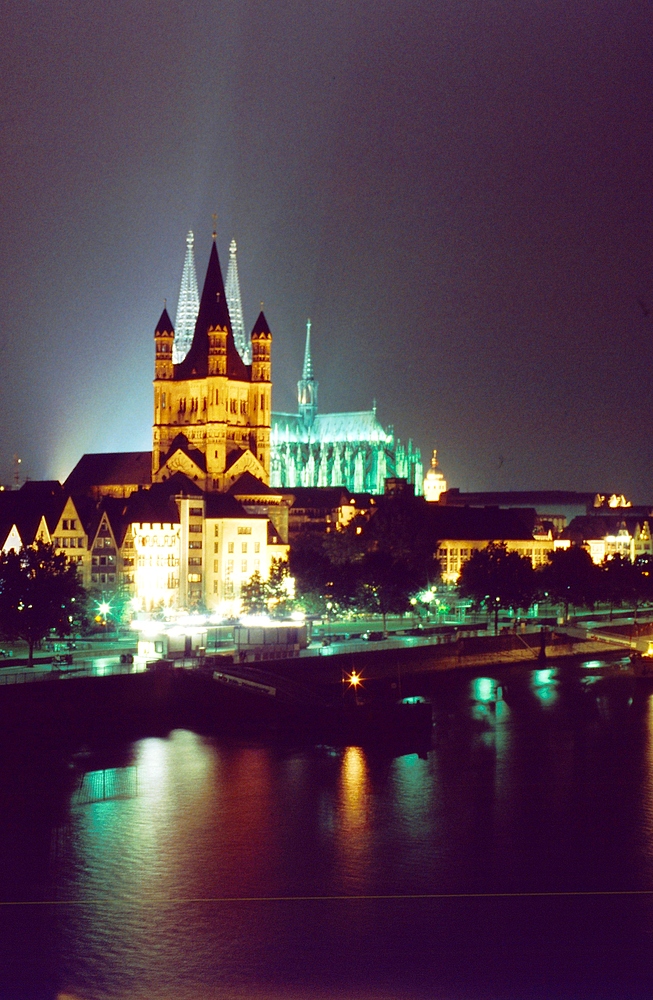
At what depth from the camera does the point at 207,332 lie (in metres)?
111

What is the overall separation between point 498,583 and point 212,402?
22947 millimetres

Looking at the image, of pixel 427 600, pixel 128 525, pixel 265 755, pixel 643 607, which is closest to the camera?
pixel 265 755

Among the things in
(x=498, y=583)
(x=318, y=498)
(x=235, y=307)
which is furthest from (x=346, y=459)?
(x=498, y=583)

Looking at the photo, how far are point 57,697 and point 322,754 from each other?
362 inches

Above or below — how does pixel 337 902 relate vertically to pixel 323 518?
below

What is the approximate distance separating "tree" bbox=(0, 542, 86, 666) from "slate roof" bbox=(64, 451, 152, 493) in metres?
38.2

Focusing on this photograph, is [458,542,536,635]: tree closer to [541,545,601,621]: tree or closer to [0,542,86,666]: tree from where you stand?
[541,545,601,621]: tree

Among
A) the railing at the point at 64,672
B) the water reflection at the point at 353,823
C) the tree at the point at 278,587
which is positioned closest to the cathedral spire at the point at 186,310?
the tree at the point at 278,587

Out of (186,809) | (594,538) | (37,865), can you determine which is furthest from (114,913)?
(594,538)

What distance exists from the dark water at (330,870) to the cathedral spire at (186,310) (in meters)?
66.7

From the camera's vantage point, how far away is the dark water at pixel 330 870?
3203 cm

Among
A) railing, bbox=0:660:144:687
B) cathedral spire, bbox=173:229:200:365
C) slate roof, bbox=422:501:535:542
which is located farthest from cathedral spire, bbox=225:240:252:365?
railing, bbox=0:660:144:687

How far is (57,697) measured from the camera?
56000mm

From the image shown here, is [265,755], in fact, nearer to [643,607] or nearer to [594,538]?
[643,607]
